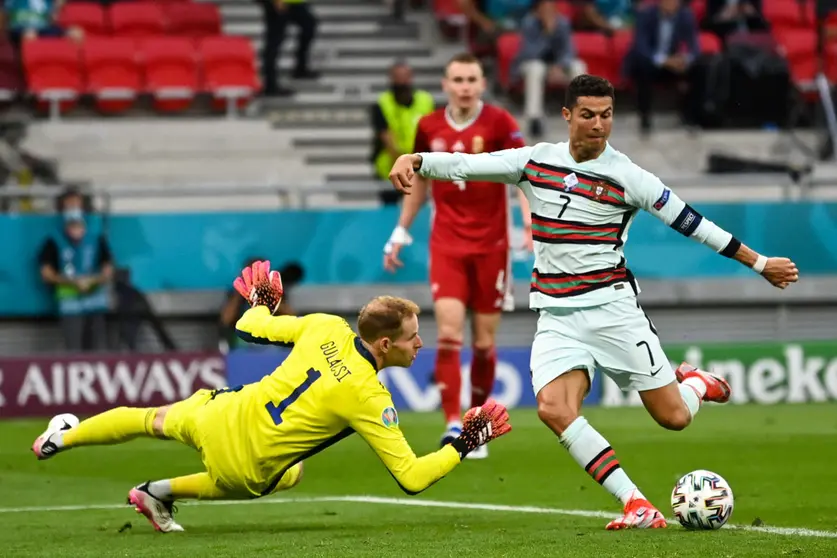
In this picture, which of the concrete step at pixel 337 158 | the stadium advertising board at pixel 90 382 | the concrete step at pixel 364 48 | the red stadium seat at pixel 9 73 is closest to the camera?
the stadium advertising board at pixel 90 382

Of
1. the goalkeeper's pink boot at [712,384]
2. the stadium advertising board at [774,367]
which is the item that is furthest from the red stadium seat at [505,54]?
the goalkeeper's pink boot at [712,384]

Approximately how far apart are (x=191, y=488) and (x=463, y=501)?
6.97 ft

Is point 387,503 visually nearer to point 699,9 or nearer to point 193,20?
point 193,20

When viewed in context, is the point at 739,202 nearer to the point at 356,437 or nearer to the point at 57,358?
the point at 356,437

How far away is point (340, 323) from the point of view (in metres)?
7.93

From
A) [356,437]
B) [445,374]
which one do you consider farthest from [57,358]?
[445,374]

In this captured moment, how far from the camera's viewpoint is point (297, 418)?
773 cm

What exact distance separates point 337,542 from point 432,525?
0.91 meters

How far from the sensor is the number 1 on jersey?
772 cm

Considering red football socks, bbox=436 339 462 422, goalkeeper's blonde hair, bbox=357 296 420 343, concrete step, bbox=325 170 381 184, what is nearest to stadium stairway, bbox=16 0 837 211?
concrete step, bbox=325 170 381 184

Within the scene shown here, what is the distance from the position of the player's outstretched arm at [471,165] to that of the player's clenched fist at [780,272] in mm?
1338

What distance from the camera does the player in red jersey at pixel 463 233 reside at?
1148cm

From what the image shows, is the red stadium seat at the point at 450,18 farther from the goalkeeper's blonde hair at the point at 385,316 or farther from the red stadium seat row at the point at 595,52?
the goalkeeper's blonde hair at the point at 385,316

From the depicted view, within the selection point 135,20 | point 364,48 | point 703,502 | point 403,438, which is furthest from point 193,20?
point 703,502
